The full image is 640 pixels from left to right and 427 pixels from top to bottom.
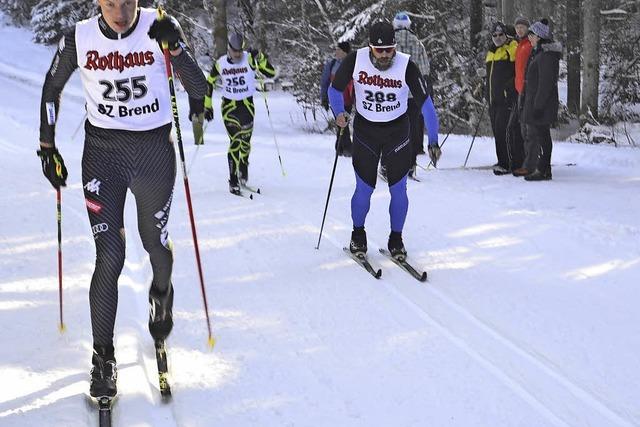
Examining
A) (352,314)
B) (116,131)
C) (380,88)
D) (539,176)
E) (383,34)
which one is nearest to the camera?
(116,131)

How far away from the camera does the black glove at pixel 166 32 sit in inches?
139

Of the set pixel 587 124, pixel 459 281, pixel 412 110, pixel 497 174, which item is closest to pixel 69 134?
pixel 412 110

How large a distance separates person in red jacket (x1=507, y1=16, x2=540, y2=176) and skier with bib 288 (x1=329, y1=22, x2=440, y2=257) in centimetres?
419

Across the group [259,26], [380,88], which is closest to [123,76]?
[380,88]

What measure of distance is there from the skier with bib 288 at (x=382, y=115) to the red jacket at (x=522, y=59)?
4.23 meters

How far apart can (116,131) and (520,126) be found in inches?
304

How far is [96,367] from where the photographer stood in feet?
12.2

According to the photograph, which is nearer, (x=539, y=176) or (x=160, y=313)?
(x=160, y=313)

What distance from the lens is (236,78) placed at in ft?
30.2

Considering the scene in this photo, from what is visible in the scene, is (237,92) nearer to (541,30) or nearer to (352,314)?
(541,30)

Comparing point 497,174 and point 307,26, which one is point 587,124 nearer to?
point 497,174

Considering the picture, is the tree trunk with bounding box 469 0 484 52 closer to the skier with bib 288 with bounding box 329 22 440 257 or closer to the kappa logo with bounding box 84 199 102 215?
the skier with bib 288 with bounding box 329 22 440 257

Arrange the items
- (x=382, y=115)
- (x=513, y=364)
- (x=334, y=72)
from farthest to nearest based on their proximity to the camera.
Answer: (x=334, y=72), (x=382, y=115), (x=513, y=364)

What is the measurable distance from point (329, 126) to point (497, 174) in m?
9.49
